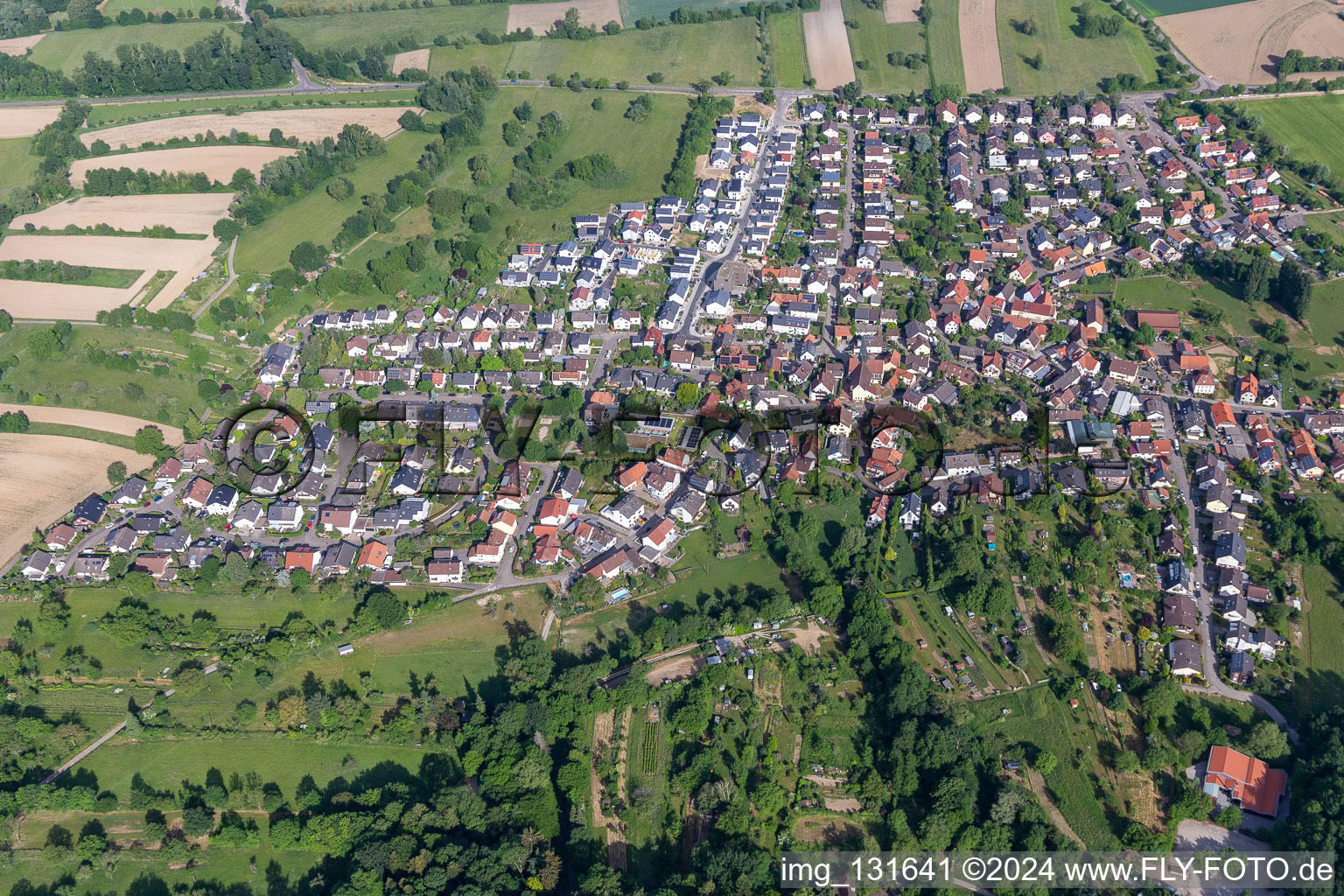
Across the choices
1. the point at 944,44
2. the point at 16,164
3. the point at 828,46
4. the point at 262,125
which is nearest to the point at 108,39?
the point at 16,164

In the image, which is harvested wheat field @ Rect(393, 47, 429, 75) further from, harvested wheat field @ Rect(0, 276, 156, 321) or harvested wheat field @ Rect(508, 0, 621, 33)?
harvested wheat field @ Rect(0, 276, 156, 321)

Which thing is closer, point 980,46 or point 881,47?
point 980,46

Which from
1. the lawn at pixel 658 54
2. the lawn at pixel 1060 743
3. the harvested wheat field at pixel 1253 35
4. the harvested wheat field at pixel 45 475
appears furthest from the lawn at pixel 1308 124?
the harvested wheat field at pixel 45 475

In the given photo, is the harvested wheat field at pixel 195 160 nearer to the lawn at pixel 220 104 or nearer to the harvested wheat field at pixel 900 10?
the lawn at pixel 220 104

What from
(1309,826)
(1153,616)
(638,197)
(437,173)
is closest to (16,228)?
(437,173)

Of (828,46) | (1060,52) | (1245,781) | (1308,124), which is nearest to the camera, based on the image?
(1245,781)

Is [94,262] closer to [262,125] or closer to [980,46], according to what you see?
[262,125]

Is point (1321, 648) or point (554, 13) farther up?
point (554, 13)

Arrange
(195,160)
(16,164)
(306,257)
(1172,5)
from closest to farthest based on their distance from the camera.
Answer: (306,257), (195,160), (16,164), (1172,5)
